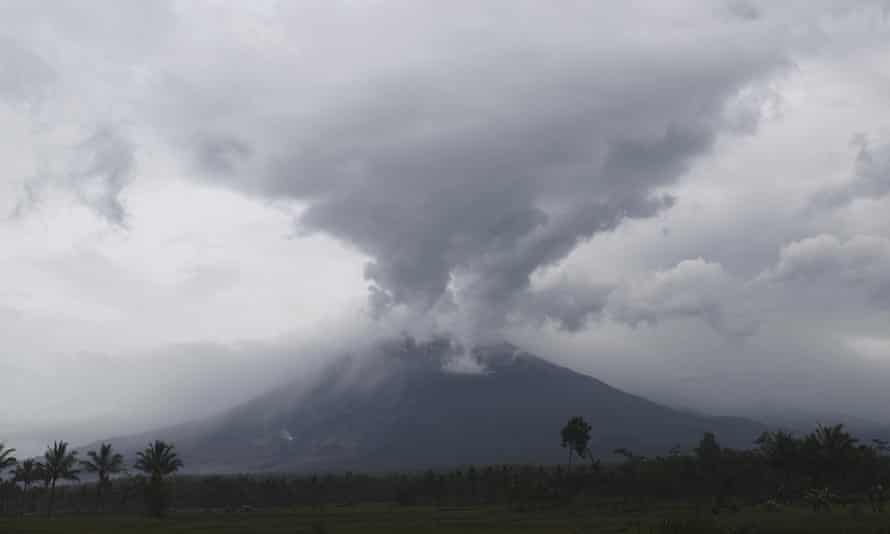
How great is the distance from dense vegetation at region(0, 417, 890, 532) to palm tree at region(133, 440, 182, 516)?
0.19 m

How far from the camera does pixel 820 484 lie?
113312mm

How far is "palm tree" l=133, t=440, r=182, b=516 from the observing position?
121 meters

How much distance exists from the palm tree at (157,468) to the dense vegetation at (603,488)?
0.19 metres

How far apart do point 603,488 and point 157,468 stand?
70193 mm

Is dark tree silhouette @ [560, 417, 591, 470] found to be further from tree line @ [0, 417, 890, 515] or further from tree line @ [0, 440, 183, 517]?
tree line @ [0, 440, 183, 517]

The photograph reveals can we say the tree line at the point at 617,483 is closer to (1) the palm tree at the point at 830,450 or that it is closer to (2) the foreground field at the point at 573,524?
(1) the palm tree at the point at 830,450

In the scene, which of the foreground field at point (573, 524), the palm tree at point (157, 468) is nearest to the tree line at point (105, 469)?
the palm tree at point (157, 468)

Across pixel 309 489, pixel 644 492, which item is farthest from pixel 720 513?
pixel 309 489

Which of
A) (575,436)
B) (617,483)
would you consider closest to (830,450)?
(617,483)

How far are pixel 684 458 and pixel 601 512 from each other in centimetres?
2908

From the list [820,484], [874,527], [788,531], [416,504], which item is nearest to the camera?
[874,527]

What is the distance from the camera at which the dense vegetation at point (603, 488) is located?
102312 millimetres

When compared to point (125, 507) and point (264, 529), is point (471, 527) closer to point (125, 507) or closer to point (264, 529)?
point (264, 529)

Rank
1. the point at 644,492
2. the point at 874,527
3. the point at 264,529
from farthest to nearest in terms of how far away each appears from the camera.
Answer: the point at 644,492 → the point at 264,529 → the point at 874,527
